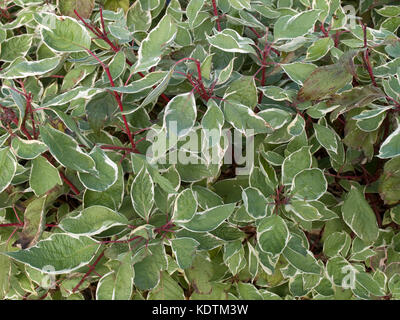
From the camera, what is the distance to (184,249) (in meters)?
0.73

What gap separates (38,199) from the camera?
0.80 metres

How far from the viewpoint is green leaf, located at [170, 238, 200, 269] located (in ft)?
2.39

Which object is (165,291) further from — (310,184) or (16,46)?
(16,46)

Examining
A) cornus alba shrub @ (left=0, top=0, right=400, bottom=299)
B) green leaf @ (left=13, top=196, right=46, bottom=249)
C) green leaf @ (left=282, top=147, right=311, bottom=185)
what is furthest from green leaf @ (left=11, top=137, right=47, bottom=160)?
green leaf @ (left=282, top=147, right=311, bottom=185)

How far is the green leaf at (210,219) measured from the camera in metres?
0.74

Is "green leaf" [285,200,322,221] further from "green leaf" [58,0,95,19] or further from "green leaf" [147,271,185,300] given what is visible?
"green leaf" [58,0,95,19]

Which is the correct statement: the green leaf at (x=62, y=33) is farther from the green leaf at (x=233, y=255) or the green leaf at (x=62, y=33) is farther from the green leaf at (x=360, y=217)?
the green leaf at (x=360, y=217)

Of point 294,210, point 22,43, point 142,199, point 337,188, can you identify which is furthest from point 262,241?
point 22,43

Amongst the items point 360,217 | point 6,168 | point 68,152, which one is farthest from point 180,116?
point 360,217

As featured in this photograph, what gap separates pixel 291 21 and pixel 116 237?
0.51 meters

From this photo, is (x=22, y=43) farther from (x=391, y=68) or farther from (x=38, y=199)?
(x=391, y=68)

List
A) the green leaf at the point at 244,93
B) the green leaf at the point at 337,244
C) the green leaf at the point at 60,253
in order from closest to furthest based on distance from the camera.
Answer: the green leaf at the point at 60,253, the green leaf at the point at 244,93, the green leaf at the point at 337,244

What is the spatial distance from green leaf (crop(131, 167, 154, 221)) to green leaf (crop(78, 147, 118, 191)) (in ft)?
0.13

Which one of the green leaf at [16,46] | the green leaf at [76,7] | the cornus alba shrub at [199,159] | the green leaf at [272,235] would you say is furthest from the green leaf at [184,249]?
the green leaf at [16,46]
